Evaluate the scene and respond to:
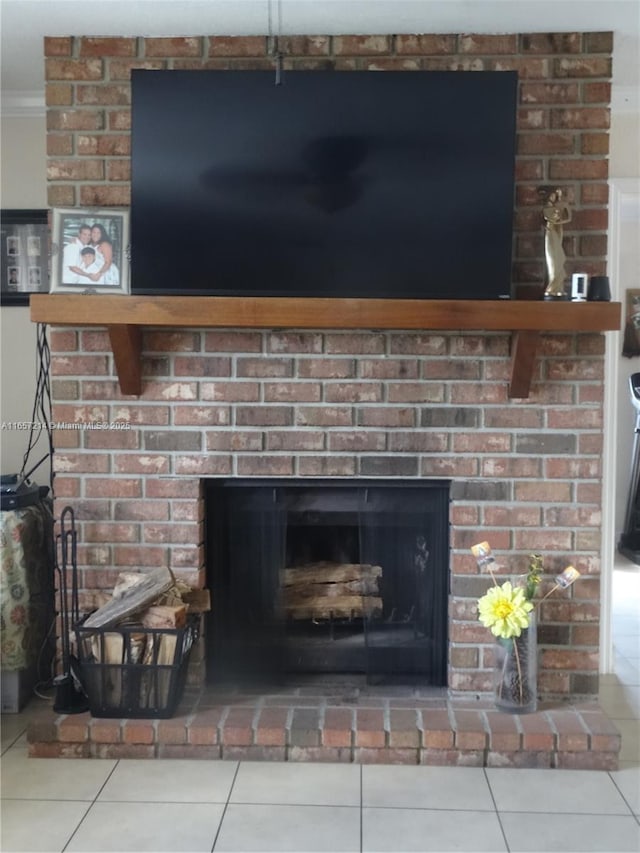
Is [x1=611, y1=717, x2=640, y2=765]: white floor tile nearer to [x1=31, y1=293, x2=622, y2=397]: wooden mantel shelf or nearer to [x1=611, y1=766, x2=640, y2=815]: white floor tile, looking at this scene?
[x1=611, y1=766, x2=640, y2=815]: white floor tile

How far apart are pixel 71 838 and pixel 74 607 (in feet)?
2.41

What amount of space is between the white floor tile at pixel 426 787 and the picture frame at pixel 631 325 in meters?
3.43

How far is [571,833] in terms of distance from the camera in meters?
2.05

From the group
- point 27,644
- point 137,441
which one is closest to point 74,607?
point 27,644

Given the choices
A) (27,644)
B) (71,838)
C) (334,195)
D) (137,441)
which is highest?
(334,195)

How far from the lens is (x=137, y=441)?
8.68 feet

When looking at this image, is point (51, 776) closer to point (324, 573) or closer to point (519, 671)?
point (324, 573)

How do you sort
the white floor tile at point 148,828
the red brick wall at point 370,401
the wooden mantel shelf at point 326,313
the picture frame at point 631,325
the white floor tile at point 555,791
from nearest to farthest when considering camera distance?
the white floor tile at point 148,828 < the white floor tile at point 555,791 < the wooden mantel shelf at point 326,313 < the red brick wall at point 370,401 < the picture frame at point 631,325

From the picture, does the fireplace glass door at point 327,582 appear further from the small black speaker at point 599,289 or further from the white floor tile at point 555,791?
the small black speaker at point 599,289

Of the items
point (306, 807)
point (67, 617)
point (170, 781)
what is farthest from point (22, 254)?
point (306, 807)

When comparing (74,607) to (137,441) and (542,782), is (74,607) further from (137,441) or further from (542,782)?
(542,782)

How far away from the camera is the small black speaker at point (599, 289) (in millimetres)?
2422

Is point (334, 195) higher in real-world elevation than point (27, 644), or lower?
higher

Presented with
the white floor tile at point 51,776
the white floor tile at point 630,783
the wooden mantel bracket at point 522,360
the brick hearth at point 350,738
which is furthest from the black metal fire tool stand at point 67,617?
the white floor tile at point 630,783
